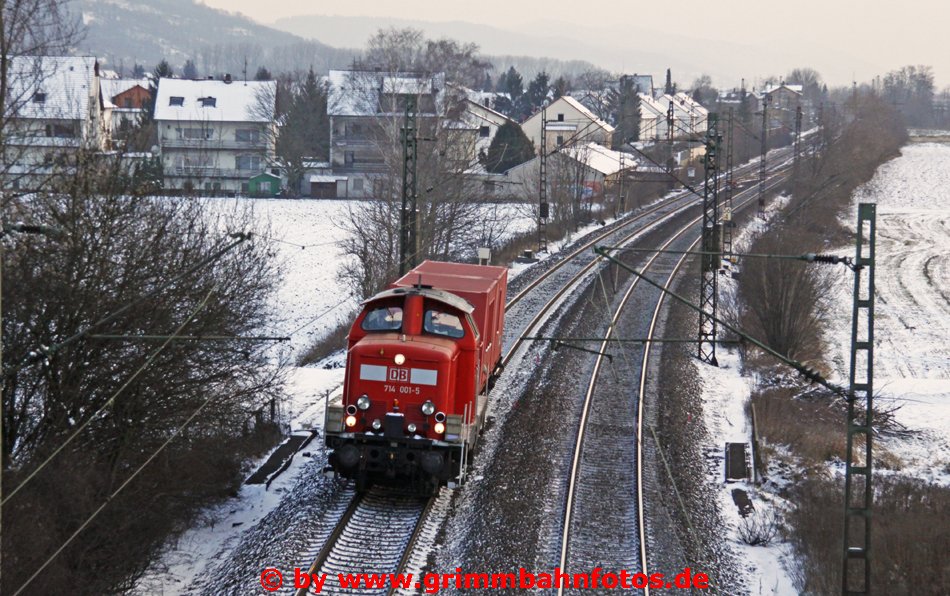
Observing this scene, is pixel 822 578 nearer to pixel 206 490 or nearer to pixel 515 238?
pixel 206 490

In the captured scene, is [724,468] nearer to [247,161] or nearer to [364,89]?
[364,89]

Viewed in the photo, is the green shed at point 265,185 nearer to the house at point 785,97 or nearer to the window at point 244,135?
the window at point 244,135

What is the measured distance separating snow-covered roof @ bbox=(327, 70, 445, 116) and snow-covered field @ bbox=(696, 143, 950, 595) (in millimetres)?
23730

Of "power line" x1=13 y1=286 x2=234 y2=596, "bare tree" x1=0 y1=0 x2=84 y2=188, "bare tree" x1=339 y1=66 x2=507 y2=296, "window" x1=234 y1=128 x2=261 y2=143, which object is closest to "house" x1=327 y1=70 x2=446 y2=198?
"window" x1=234 y1=128 x2=261 y2=143

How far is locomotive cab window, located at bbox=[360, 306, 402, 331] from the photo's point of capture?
16.0 m

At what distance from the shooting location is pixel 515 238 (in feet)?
162

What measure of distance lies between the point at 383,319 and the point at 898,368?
22101 millimetres

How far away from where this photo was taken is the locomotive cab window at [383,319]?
1600cm

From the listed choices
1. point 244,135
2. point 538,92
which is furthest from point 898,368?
point 538,92

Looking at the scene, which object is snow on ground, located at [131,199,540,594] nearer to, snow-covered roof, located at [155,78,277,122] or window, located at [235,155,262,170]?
window, located at [235,155,262,170]

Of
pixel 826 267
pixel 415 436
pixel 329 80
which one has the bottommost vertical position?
pixel 415 436

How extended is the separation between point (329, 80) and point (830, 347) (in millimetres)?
55598

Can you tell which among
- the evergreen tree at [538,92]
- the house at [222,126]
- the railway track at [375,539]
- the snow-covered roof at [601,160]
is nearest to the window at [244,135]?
the house at [222,126]

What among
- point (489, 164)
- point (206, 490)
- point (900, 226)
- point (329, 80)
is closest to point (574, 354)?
point (206, 490)
